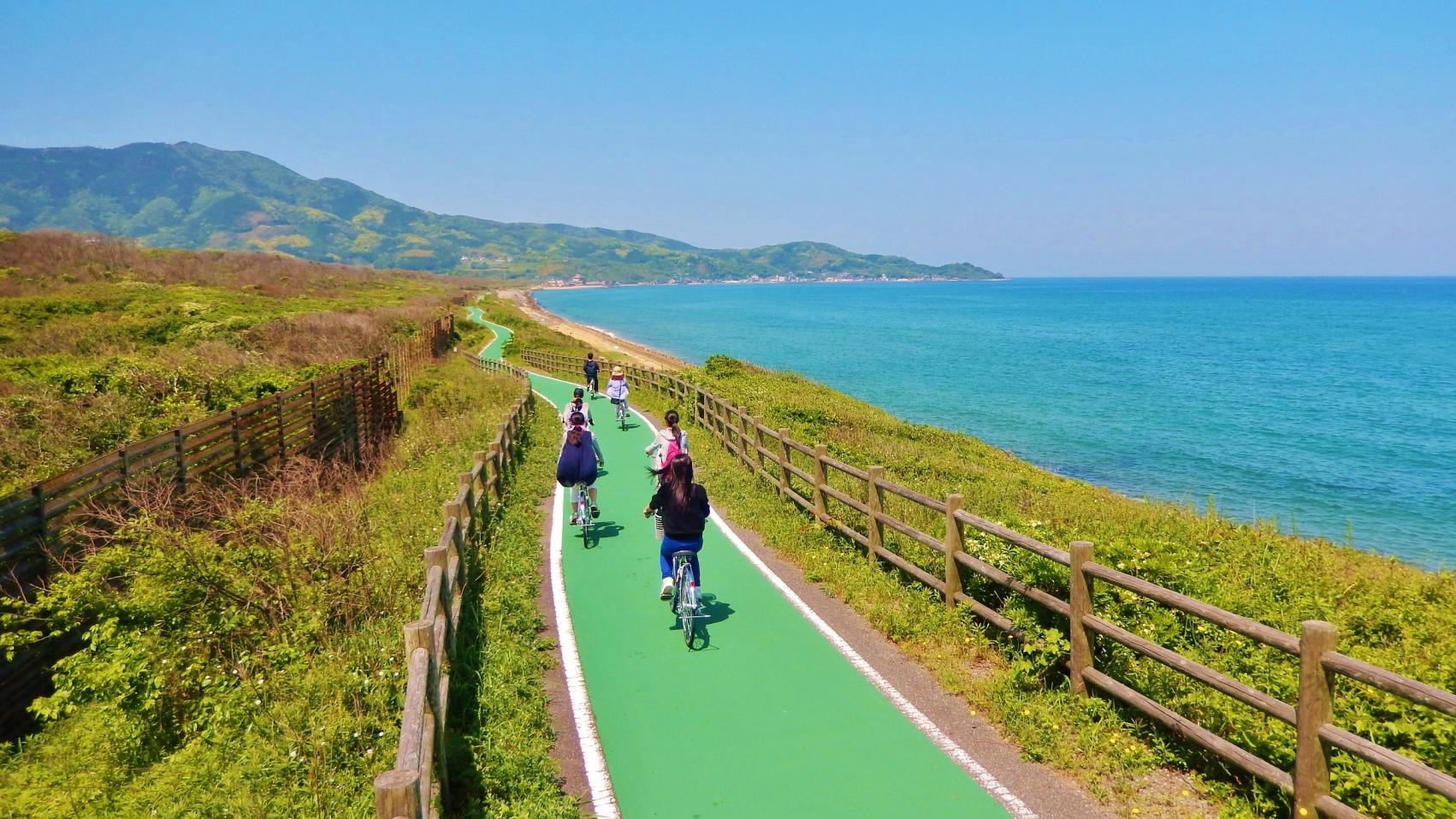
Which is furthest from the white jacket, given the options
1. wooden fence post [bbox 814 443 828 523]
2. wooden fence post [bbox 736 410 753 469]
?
wooden fence post [bbox 736 410 753 469]

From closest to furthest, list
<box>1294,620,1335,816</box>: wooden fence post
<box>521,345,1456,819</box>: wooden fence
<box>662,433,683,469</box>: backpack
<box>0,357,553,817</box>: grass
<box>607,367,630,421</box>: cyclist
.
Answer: <box>521,345,1456,819</box>: wooden fence, <box>1294,620,1335,816</box>: wooden fence post, <box>0,357,553,817</box>: grass, <box>662,433,683,469</box>: backpack, <box>607,367,630,421</box>: cyclist

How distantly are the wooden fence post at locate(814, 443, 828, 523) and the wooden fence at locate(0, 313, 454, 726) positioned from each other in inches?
348

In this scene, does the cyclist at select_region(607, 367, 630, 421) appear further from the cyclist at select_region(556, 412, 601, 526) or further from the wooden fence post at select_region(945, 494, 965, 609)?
the wooden fence post at select_region(945, 494, 965, 609)

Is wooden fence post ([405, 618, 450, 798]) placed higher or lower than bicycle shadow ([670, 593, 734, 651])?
higher

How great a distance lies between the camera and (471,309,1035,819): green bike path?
562cm

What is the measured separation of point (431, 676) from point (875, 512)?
21.0 ft

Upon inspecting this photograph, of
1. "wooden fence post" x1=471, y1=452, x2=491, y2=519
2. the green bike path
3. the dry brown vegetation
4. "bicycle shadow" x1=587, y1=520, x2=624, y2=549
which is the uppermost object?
the dry brown vegetation

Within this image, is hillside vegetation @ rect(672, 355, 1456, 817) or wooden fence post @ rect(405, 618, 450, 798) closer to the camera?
hillside vegetation @ rect(672, 355, 1456, 817)

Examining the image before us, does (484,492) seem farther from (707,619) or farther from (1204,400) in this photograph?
(1204,400)

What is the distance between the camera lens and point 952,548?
8.51 meters

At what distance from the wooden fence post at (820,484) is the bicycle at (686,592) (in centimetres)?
378

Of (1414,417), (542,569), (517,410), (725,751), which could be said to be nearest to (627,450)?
(517,410)

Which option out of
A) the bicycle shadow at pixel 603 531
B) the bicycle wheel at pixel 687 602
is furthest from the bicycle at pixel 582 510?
the bicycle wheel at pixel 687 602

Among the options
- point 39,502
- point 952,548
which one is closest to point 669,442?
point 952,548
